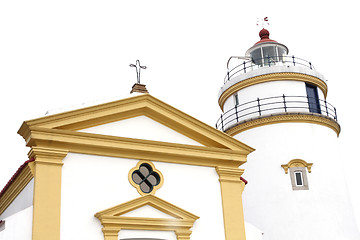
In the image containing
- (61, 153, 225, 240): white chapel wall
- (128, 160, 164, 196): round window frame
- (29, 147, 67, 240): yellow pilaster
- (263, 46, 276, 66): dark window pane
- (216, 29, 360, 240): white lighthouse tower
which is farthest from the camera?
(263, 46, 276, 66): dark window pane

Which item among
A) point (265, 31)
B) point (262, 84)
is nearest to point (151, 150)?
point (262, 84)

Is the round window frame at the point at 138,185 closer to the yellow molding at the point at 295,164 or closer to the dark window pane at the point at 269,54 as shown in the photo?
the yellow molding at the point at 295,164

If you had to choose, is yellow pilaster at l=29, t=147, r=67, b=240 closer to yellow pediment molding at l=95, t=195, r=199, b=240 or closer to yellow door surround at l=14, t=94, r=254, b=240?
yellow door surround at l=14, t=94, r=254, b=240

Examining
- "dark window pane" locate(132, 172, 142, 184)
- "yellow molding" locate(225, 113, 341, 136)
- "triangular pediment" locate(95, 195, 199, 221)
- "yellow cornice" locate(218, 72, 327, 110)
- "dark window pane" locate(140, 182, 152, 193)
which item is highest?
"yellow cornice" locate(218, 72, 327, 110)

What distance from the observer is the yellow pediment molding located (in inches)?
491

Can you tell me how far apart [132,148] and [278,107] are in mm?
10180

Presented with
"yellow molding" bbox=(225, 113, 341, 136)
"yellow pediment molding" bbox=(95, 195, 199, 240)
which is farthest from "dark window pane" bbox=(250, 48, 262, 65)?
"yellow pediment molding" bbox=(95, 195, 199, 240)

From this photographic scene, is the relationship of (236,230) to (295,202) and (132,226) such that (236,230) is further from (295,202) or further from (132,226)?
(295,202)

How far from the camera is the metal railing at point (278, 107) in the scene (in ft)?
71.5

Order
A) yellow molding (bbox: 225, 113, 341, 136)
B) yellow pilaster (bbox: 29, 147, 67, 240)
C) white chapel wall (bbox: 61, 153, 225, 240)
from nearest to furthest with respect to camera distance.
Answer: yellow pilaster (bbox: 29, 147, 67, 240)
white chapel wall (bbox: 61, 153, 225, 240)
yellow molding (bbox: 225, 113, 341, 136)

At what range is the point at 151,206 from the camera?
43.7 feet

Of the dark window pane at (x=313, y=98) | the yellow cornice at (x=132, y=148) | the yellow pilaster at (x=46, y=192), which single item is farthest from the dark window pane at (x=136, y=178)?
the dark window pane at (x=313, y=98)

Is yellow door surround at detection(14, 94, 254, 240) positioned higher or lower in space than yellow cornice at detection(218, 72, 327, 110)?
lower

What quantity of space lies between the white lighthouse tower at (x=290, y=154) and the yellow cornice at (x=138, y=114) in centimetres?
624
